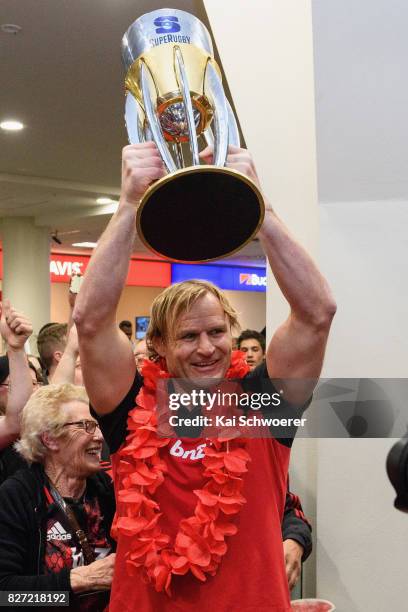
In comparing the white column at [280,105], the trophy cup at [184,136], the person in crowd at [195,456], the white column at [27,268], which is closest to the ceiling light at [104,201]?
the white column at [27,268]

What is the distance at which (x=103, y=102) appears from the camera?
491 centimetres

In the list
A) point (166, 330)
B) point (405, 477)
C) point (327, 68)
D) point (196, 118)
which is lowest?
point (405, 477)

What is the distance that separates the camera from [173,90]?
107 centimetres

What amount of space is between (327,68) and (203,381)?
957mm

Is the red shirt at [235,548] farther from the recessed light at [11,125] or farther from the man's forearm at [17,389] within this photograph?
the recessed light at [11,125]

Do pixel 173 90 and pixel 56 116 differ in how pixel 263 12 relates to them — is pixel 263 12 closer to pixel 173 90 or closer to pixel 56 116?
pixel 173 90

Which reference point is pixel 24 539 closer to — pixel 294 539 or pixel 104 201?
pixel 294 539

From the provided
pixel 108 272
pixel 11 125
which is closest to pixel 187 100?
pixel 108 272

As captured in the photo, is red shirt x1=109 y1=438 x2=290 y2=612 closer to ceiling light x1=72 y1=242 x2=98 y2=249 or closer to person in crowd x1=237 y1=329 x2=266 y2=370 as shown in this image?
person in crowd x1=237 y1=329 x2=266 y2=370

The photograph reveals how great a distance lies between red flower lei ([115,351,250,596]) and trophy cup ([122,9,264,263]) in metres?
0.41

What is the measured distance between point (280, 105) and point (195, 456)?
118 centimetres

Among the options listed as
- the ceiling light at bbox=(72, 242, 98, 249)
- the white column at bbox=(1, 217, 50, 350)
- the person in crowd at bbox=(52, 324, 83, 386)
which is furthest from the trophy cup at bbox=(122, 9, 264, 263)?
the ceiling light at bbox=(72, 242, 98, 249)

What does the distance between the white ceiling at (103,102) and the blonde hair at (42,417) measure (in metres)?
0.82

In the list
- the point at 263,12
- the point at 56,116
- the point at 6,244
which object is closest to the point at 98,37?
the point at 56,116
